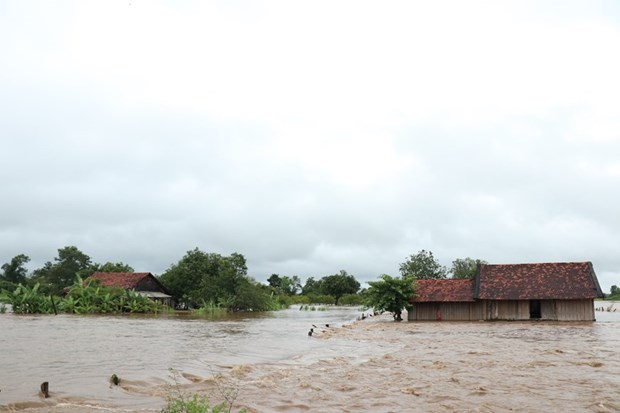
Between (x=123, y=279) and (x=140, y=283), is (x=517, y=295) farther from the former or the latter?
(x=123, y=279)

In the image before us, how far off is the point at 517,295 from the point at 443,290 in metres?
4.82

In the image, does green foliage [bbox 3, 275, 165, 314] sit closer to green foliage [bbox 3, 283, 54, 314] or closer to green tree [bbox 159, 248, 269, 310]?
green foliage [bbox 3, 283, 54, 314]

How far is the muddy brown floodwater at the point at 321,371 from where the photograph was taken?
10281 mm

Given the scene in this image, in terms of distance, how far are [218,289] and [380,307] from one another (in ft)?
75.3

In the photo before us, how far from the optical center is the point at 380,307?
36.1 m

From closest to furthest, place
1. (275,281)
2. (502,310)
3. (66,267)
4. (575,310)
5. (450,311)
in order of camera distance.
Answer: (575,310), (502,310), (450,311), (66,267), (275,281)

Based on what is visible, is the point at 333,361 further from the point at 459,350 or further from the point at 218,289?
the point at 218,289

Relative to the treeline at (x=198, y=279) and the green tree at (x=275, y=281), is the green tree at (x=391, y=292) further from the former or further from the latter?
the green tree at (x=275, y=281)

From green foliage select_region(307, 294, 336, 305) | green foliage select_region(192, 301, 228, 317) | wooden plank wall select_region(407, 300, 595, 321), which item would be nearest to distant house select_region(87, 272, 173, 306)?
green foliage select_region(192, 301, 228, 317)

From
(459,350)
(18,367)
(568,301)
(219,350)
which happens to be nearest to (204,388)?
(18,367)

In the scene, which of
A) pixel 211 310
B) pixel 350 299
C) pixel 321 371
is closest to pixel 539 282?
pixel 321 371

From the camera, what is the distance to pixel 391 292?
36.0m

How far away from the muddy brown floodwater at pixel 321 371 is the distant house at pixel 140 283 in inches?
1153

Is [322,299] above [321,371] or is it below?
below
